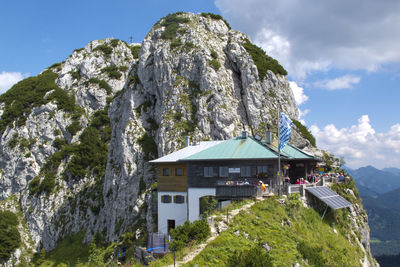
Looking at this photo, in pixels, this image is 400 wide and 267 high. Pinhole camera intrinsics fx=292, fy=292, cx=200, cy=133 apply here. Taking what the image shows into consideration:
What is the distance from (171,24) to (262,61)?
2547 centimetres

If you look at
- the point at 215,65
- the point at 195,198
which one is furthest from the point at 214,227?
the point at 215,65

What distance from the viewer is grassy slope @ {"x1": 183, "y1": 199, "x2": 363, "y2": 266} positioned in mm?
17500

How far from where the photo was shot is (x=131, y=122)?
64.0 meters

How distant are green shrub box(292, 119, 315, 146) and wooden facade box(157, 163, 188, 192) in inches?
1326

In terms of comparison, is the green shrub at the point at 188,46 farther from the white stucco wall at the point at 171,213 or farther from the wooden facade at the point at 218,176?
the white stucco wall at the point at 171,213

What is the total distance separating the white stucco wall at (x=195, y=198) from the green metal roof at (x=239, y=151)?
3.61 m

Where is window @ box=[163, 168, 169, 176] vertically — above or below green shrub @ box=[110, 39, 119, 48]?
below

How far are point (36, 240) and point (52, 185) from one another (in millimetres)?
13354

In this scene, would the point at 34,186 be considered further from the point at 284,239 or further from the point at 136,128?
the point at 284,239

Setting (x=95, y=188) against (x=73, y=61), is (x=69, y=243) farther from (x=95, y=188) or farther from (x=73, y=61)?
(x=73, y=61)

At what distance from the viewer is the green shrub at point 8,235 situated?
65625 millimetres

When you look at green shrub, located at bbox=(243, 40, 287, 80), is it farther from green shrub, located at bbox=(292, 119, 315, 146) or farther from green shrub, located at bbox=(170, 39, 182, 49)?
green shrub, located at bbox=(170, 39, 182, 49)

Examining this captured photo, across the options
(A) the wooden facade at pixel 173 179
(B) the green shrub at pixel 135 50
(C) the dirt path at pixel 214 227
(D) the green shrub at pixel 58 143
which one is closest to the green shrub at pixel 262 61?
(A) the wooden facade at pixel 173 179

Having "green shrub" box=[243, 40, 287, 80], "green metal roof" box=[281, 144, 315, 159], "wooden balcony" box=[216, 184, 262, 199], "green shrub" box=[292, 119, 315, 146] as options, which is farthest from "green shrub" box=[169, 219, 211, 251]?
"green shrub" box=[243, 40, 287, 80]
